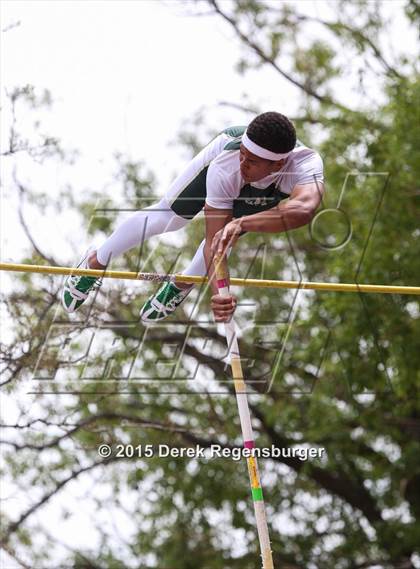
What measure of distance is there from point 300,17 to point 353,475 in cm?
509

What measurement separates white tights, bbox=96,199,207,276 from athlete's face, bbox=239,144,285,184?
27.3 inches

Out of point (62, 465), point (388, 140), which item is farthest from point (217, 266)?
point (62, 465)

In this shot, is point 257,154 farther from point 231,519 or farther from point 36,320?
point 231,519

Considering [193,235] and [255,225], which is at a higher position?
[255,225]

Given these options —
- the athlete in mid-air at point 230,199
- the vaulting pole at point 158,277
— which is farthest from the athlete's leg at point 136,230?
the vaulting pole at point 158,277

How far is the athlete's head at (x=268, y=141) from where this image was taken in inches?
205

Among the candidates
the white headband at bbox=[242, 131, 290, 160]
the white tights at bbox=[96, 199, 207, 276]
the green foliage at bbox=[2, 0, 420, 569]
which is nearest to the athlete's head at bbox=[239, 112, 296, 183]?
the white headband at bbox=[242, 131, 290, 160]

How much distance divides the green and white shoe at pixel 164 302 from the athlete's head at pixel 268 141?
1318 mm

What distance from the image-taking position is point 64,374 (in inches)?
410

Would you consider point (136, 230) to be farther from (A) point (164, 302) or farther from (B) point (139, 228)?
(A) point (164, 302)

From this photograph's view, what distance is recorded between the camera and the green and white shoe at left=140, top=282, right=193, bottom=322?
6.49 meters

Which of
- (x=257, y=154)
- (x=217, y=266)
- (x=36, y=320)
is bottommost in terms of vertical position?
(x=36, y=320)

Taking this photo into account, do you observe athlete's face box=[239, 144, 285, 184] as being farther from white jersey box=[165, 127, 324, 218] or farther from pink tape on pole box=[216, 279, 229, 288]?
pink tape on pole box=[216, 279, 229, 288]

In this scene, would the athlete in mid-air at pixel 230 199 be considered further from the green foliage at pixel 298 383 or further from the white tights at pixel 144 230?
the green foliage at pixel 298 383
